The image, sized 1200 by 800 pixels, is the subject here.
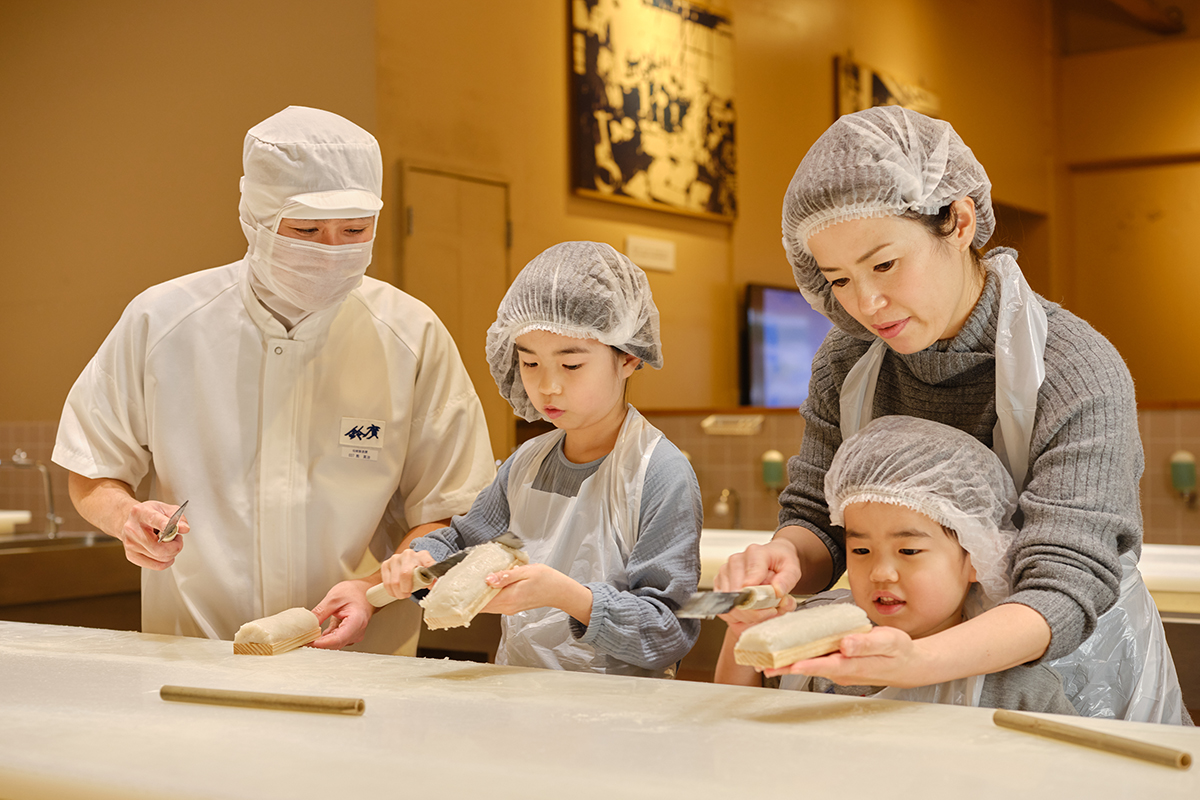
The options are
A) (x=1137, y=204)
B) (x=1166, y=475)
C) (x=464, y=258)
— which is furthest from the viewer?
(x=1137, y=204)

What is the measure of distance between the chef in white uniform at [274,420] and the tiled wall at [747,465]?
2046 mm

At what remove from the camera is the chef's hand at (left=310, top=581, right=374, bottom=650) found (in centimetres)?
177

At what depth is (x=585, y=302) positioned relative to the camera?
5.74 feet

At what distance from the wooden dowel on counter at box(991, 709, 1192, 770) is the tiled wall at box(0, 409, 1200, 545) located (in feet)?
8.77

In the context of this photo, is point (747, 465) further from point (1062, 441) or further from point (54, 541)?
point (1062, 441)

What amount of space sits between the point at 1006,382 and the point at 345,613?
1081mm

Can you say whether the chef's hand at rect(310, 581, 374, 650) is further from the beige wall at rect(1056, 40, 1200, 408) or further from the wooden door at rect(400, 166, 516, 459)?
the beige wall at rect(1056, 40, 1200, 408)

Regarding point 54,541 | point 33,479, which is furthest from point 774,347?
point 33,479

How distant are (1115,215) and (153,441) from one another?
9244 mm

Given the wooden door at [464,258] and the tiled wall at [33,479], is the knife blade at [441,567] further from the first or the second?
the tiled wall at [33,479]

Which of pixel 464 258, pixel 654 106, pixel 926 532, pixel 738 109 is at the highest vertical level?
pixel 738 109

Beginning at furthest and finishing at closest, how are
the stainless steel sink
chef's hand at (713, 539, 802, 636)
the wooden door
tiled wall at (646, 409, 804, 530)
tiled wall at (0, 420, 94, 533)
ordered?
tiled wall at (0, 420, 94, 533), the wooden door, tiled wall at (646, 409, 804, 530), the stainless steel sink, chef's hand at (713, 539, 802, 636)

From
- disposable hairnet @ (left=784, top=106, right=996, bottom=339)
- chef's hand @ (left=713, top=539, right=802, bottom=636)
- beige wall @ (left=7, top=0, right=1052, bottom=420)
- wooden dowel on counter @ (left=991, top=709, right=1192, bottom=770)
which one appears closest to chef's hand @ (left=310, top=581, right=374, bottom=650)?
chef's hand @ (left=713, top=539, right=802, bottom=636)

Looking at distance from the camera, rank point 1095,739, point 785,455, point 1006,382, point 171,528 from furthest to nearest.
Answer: point 785,455
point 171,528
point 1006,382
point 1095,739
